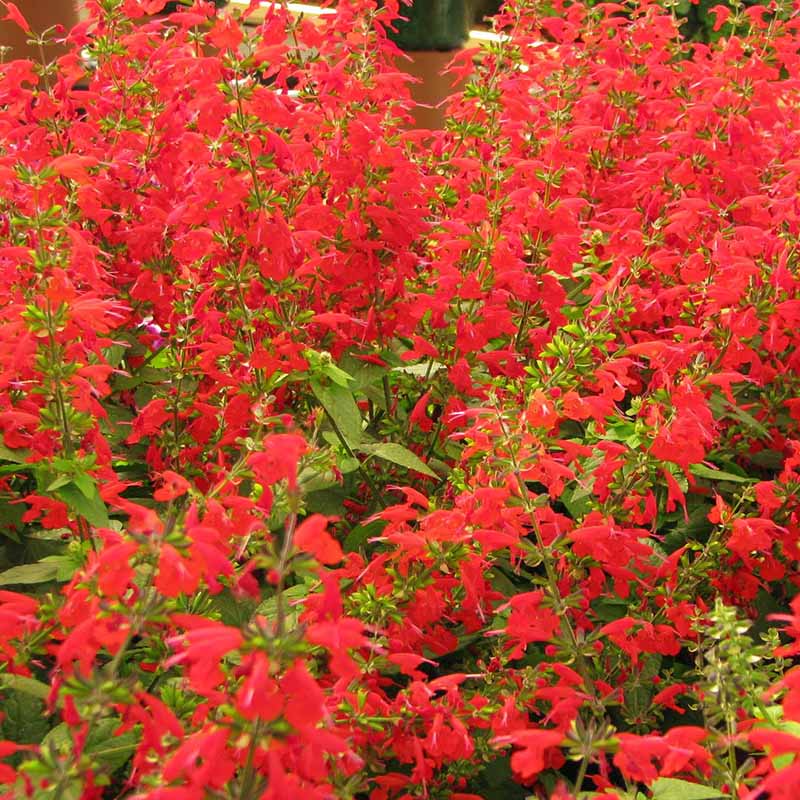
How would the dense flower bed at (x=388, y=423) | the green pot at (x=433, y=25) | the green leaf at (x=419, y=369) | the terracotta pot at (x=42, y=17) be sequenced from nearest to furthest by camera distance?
the dense flower bed at (x=388, y=423) → the green leaf at (x=419, y=369) → the terracotta pot at (x=42, y=17) → the green pot at (x=433, y=25)

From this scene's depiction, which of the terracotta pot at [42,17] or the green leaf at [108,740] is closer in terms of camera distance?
the green leaf at [108,740]

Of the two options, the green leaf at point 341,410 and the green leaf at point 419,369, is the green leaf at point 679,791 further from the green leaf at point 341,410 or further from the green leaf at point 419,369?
the green leaf at point 419,369

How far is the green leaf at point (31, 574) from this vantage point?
1.45m

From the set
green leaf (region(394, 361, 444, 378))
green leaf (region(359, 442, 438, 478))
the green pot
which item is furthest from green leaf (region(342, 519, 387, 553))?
the green pot

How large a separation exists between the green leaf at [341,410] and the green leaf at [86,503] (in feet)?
1.33

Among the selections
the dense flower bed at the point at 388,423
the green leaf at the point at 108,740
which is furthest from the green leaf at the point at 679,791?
the green leaf at the point at 108,740

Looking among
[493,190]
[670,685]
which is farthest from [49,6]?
[670,685]

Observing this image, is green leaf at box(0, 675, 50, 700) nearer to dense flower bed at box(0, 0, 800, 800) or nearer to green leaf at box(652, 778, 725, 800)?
dense flower bed at box(0, 0, 800, 800)

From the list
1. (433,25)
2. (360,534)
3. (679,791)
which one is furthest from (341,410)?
(433,25)

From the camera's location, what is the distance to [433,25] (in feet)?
22.2

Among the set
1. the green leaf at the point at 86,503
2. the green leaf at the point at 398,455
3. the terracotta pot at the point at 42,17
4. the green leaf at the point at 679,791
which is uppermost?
the terracotta pot at the point at 42,17

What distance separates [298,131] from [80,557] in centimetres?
87

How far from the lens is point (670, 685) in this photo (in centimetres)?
167

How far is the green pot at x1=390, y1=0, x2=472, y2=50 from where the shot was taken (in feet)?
22.0
